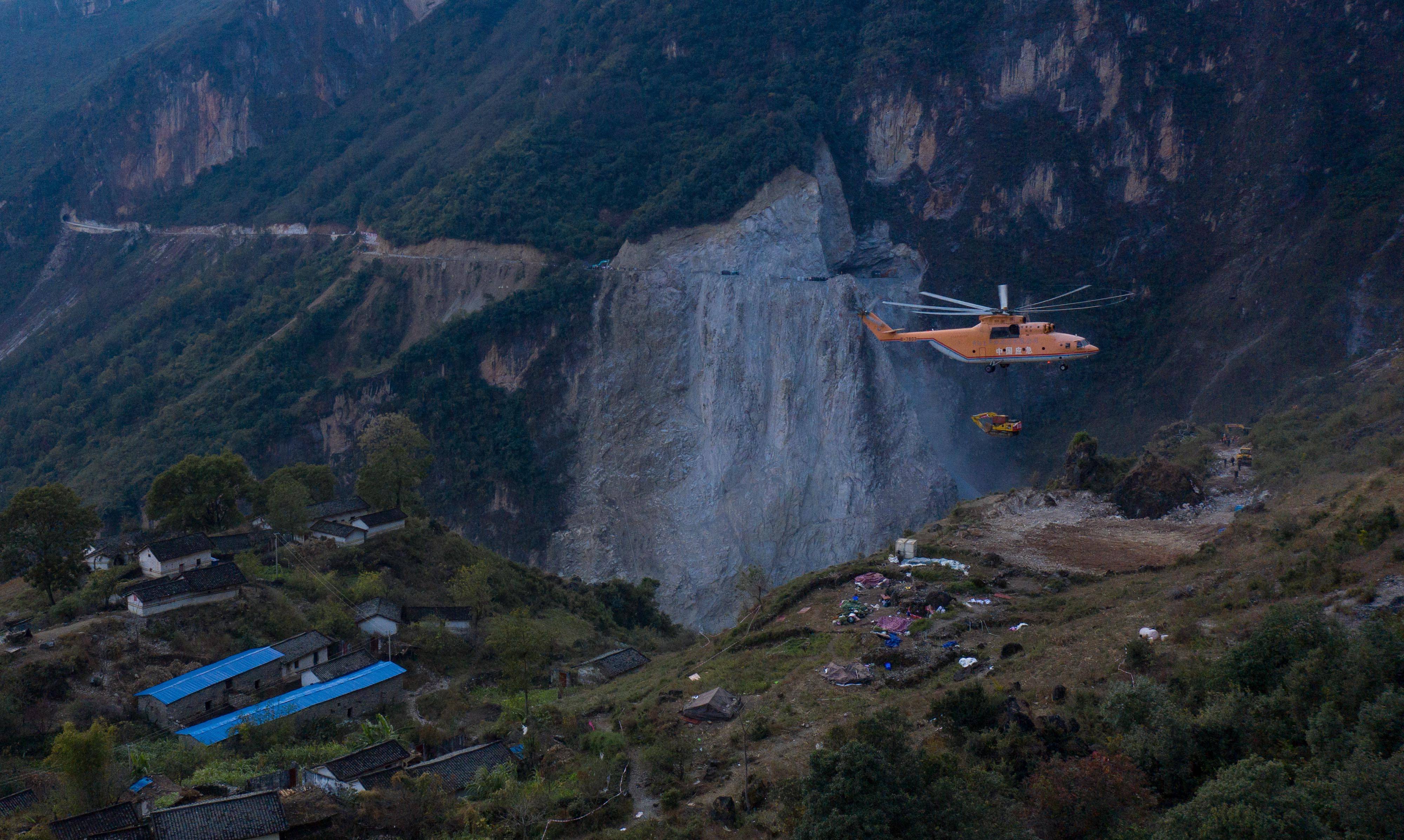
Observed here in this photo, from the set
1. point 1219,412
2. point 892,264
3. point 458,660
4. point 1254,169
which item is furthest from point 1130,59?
point 458,660

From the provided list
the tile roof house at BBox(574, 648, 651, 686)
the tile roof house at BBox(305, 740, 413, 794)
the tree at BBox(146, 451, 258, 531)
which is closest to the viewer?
the tile roof house at BBox(305, 740, 413, 794)

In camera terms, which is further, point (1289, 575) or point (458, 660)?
point (458, 660)

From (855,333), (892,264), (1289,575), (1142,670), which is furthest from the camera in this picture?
(892,264)

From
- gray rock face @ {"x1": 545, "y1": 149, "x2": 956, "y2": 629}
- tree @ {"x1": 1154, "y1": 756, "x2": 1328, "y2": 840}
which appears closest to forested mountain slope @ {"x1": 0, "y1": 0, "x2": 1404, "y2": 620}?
gray rock face @ {"x1": 545, "y1": 149, "x2": 956, "y2": 629}

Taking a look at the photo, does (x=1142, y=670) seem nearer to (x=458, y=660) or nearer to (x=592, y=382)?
(x=458, y=660)

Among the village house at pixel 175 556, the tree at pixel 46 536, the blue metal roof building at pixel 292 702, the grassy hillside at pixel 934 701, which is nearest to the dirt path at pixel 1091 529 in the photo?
the grassy hillside at pixel 934 701

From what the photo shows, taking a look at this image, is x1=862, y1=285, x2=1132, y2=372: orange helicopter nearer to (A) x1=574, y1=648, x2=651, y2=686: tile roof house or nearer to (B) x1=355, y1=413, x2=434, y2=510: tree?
(A) x1=574, y1=648, x2=651, y2=686: tile roof house

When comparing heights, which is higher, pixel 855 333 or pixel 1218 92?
pixel 1218 92

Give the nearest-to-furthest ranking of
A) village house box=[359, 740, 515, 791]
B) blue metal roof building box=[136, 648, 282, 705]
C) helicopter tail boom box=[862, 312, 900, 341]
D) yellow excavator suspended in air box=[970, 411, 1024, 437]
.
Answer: village house box=[359, 740, 515, 791]
blue metal roof building box=[136, 648, 282, 705]
helicopter tail boom box=[862, 312, 900, 341]
yellow excavator suspended in air box=[970, 411, 1024, 437]
